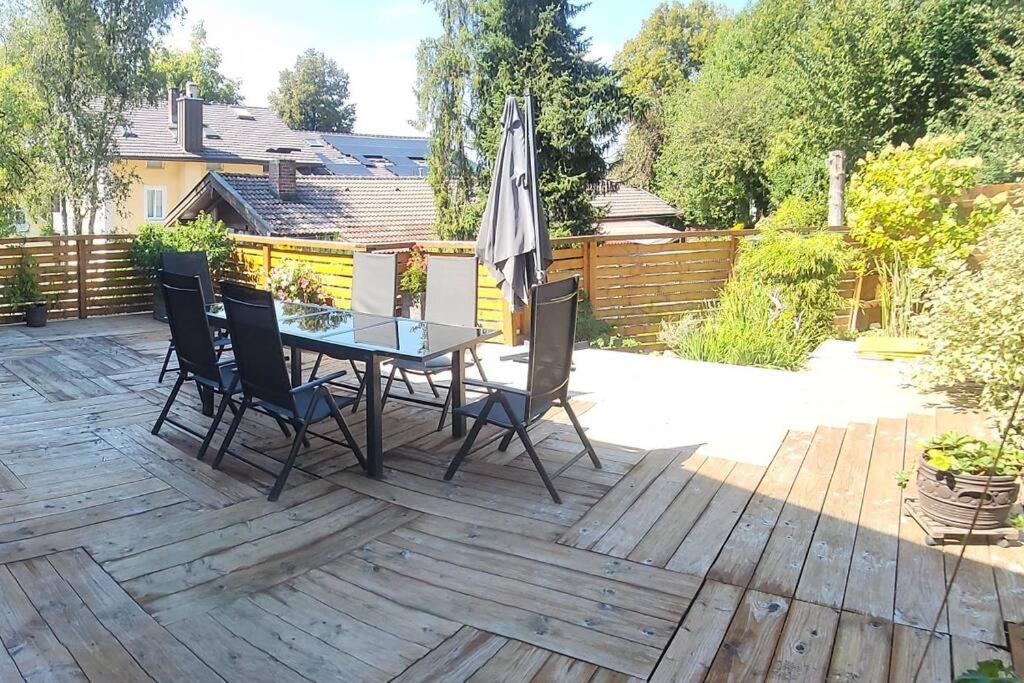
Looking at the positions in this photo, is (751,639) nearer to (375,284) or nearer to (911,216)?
(375,284)

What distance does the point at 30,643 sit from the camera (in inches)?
91.4

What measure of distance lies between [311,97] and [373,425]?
161 ft

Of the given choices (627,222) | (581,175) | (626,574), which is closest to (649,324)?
(581,175)

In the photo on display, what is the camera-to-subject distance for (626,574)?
9.23ft

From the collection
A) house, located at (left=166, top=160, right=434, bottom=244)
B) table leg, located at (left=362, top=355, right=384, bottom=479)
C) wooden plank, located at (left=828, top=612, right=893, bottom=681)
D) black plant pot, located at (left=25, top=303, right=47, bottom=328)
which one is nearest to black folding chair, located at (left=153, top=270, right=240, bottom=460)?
table leg, located at (left=362, top=355, right=384, bottom=479)

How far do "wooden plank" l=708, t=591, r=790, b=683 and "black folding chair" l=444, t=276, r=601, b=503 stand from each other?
1.10 meters

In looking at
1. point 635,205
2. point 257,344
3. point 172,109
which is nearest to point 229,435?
point 257,344

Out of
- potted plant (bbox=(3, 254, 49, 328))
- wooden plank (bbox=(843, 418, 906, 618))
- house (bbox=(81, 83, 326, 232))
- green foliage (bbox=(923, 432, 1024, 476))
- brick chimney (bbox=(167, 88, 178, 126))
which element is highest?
brick chimney (bbox=(167, 88, 178, 126))

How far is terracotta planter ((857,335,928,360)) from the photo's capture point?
21.9 feet

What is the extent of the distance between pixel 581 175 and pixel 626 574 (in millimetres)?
10861

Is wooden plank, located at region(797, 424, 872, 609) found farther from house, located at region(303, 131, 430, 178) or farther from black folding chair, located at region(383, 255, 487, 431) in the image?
house, located at region(303, 131, 430, 178)

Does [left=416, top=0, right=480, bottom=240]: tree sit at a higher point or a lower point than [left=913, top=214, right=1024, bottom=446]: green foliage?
higher

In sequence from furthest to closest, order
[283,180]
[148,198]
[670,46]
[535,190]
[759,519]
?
[670,46] → [148,198] → [283,180] → [535,190] → [759,519]

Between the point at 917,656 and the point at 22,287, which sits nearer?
the point at 917,656
